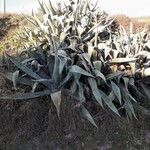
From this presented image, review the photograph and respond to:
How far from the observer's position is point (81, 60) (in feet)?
27.1

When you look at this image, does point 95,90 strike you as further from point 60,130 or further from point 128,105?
point 60,130

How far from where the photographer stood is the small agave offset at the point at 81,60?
25.8 ft

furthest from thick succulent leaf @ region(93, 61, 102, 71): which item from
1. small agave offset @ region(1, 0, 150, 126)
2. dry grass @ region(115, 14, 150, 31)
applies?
dry grass @ region(115, 14, 150, 31)

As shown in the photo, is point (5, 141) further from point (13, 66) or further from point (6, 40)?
point (6, 40)

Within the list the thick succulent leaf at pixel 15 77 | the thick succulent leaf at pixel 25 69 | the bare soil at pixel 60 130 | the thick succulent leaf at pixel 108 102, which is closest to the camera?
the bare soil at pixel 60 130

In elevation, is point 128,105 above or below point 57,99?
below

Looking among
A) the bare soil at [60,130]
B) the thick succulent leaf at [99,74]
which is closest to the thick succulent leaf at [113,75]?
the thick succulent leaf at [99,74]

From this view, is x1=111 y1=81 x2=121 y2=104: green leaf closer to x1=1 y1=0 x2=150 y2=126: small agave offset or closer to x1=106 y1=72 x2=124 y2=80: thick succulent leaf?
x1=1 y1=0 x2=150 y2=126: small agave offset

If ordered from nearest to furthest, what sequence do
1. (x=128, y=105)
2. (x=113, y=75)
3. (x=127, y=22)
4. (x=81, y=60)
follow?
(x=128, y=105), (x=113, y=75), (x=81, y=60), (x=127, y=22)

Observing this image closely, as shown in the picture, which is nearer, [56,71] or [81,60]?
[56,71]

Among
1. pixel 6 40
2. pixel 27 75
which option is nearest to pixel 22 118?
pixel 27 75

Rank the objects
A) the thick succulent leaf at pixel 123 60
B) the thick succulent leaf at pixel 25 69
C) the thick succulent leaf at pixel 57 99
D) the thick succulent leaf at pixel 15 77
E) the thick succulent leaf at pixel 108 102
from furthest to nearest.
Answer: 1. the thick succulent leaf at pixel 123 60
2. the thick succulent leaf at pixel 25 69
3. the thick succulent leaf at pixel 15 77
4. the thick succulent leaf at pixel 108 102
5. the thick succulent leaf at pixel 57 99

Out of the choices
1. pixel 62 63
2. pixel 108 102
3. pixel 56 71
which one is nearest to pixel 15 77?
pixel 56 71

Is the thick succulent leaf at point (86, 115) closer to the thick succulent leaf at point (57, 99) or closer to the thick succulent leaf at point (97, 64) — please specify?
the thick succulent leaf at point (57, 99)
